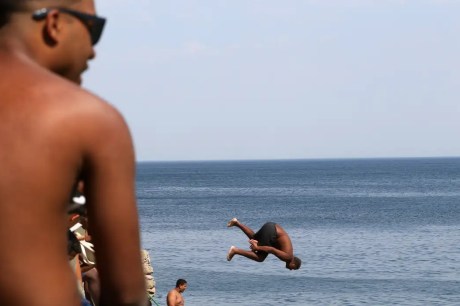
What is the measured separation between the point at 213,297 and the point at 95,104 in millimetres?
Answer: 49067

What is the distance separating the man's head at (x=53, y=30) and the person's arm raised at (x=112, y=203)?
22 cm

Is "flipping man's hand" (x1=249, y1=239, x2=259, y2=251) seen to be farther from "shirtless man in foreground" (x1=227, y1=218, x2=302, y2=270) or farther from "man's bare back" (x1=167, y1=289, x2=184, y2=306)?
"man's bare back" (x1=167, y1=289, x2=184, y2=306)

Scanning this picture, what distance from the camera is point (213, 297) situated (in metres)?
50.6

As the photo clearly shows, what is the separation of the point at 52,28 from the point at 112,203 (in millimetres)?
395

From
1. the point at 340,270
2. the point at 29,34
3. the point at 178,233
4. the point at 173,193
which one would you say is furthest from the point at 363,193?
the point at 29,34

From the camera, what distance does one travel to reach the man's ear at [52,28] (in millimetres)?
2160

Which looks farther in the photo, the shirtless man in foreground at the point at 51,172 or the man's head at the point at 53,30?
the man's head at the point at 53,30

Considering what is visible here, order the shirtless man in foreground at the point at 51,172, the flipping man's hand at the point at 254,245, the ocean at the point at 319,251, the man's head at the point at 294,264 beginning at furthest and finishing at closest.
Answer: the ocean at the point at 319,251 → the flipping man's hand at the point at 254,245 → the man's head at the point at 294,264 → the shirtless man in foreground at the point at 51,172

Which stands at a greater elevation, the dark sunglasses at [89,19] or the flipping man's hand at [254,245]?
the dark sunglasses at [89,19]

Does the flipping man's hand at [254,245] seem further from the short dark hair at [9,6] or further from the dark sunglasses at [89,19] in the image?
the short dark hair at [9,6]

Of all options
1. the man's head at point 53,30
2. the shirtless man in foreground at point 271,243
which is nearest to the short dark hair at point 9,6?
the man's head at point 53,30

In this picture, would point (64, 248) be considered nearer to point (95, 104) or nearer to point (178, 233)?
point (95, 104)

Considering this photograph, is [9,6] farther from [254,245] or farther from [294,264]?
[254,245]

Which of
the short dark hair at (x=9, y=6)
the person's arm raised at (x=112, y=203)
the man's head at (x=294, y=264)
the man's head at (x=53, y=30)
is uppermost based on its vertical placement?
the short dark hair at (x=9, y=6)
